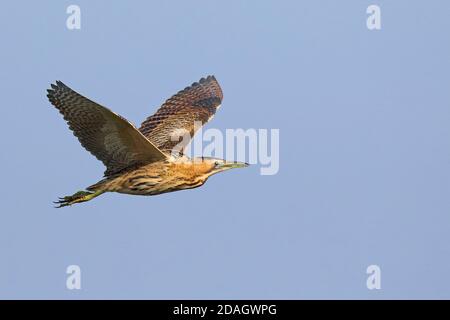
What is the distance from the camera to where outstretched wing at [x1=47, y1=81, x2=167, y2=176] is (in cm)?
866

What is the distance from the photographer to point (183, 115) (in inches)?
424

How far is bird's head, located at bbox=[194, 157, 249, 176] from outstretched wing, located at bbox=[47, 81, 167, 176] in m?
0.41

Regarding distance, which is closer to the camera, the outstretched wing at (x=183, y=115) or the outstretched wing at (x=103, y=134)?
the outstretched wing at (x=103, y=134)

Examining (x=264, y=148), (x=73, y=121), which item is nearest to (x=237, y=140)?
(x=264, y=148)

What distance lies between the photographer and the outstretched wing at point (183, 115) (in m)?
10.1

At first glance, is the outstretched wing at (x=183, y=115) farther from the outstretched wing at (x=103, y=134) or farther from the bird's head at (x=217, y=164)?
the outstretched wing at (x=103, y=134)

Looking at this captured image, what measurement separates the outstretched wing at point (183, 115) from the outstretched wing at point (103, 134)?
1.85 ft

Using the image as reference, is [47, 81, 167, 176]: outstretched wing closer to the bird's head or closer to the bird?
the bird

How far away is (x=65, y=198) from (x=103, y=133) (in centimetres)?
70

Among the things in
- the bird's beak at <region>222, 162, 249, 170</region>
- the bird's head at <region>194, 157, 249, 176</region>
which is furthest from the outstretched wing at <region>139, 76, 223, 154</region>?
the bird's beak at <region>222, 162, 249, 170</region>

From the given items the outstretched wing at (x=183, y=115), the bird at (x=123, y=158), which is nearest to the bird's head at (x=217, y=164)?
the bird at (x=123, y=158)
